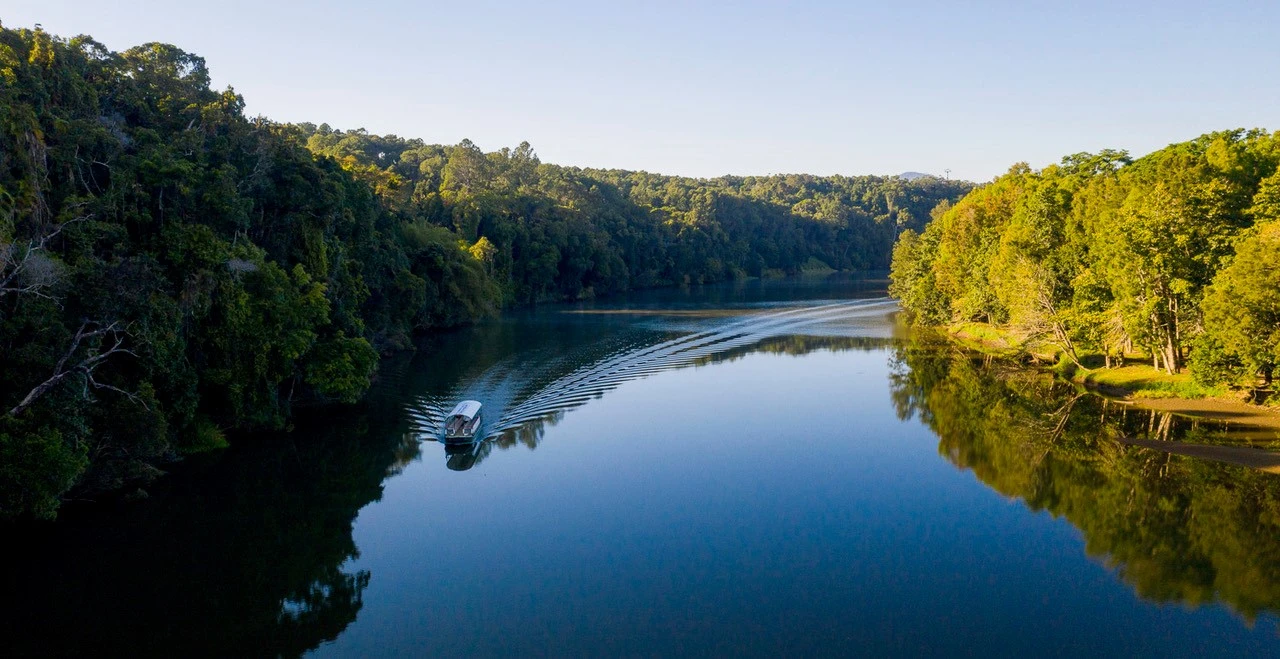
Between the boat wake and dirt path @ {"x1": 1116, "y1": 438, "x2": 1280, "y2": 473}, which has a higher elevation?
the boat wake

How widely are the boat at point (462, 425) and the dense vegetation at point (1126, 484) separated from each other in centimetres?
1980

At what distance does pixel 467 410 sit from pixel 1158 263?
109ft

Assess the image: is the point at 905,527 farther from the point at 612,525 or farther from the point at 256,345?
the point at 256,345

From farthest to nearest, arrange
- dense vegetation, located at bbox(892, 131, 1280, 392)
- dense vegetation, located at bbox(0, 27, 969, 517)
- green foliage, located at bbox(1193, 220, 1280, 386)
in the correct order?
dense vegetation, located at bbox(892, 131, 1280, 392) → green foliage, located at bbox(1193, 220, 1280, 386) → dense vegetation, located at bbox(0, 27, 969, 517)

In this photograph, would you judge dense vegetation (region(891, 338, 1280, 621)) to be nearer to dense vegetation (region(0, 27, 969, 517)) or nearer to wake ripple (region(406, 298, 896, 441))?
wake ripple (region(406, 298, 896, 441))

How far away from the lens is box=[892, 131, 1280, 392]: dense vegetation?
109 feet

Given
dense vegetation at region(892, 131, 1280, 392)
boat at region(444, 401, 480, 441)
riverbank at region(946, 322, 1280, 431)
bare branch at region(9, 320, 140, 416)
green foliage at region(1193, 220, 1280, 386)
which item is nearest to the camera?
bare branch at region(9, 320, 140, 416)

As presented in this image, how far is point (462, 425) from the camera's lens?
34719mm

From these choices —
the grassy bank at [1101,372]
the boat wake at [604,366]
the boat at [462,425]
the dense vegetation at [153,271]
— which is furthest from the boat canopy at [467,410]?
the grassy bank at [1101,372]

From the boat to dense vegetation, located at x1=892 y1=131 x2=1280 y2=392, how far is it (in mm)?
31419

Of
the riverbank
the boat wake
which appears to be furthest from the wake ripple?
the riverbank

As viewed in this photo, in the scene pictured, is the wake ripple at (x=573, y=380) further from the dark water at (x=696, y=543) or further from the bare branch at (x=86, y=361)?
the bare branch at (x=86, y=361)

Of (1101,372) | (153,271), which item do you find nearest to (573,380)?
(153,271)

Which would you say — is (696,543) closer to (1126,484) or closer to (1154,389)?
(1126,484)
